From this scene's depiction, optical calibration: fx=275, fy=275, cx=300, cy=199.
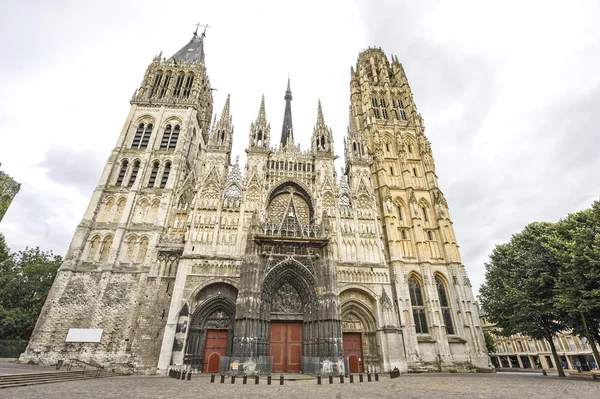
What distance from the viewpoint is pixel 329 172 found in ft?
91.1

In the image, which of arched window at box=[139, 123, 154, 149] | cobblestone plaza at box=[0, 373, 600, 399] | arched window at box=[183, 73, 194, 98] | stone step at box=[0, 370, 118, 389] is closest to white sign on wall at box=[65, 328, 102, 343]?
stone step at box=[0, 370, 118, 389]

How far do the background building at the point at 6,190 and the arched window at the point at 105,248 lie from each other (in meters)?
11.1

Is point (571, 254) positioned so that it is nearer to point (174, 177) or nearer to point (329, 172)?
point (329, 172)

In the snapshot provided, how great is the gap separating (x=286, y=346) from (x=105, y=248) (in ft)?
57.9

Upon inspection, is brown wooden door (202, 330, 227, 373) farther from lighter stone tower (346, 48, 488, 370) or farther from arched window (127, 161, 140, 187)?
arched window (127, 161, 140, 187)

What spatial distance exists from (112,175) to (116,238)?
23.7ft

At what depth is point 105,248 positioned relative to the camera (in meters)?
23.9

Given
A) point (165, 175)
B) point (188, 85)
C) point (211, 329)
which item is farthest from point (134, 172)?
point (211, 329)

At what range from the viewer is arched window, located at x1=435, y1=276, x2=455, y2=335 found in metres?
23.8

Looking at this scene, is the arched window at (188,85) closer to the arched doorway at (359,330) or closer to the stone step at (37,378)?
the stone step at (37,378)

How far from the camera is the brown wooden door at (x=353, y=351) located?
68.6ft

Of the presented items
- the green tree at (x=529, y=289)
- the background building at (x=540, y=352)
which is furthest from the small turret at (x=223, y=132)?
the background building at (x=540, y=352)

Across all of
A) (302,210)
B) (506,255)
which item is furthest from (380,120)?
(506,255)

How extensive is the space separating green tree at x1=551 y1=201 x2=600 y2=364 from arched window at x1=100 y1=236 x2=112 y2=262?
3219cm
